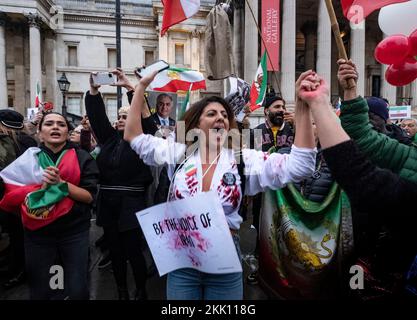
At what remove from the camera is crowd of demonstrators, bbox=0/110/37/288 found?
13.7ft

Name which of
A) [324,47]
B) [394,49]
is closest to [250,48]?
[324,47]

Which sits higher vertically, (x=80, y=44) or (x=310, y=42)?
(x=80, y=44)

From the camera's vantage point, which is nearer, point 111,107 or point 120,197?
point 120,197

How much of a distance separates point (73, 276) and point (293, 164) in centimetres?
210

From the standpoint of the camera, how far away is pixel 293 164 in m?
1.95

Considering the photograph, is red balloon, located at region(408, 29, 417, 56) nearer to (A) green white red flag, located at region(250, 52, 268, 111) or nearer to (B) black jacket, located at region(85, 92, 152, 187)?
(B) black jacket, located at region(85, 92, 152, 187)

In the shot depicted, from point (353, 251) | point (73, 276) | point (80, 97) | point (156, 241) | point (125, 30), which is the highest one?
point (125, 30)

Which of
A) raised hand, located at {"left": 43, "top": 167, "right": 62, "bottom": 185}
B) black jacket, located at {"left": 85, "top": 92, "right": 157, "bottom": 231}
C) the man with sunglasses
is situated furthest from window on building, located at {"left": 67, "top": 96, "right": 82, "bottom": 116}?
raised hand, located at {"left": 43, "top": 167, "right": 62, "bottom": 185}

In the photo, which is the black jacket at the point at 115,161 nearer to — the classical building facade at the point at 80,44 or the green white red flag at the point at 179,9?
the green white red flag at the point at 179,9

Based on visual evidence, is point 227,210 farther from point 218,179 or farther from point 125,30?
point 125,30

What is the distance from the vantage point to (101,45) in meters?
34.5

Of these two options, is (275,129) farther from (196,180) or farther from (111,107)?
(111,107)

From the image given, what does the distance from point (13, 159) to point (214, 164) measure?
3294mm

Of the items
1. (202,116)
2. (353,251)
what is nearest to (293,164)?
(202,116)
